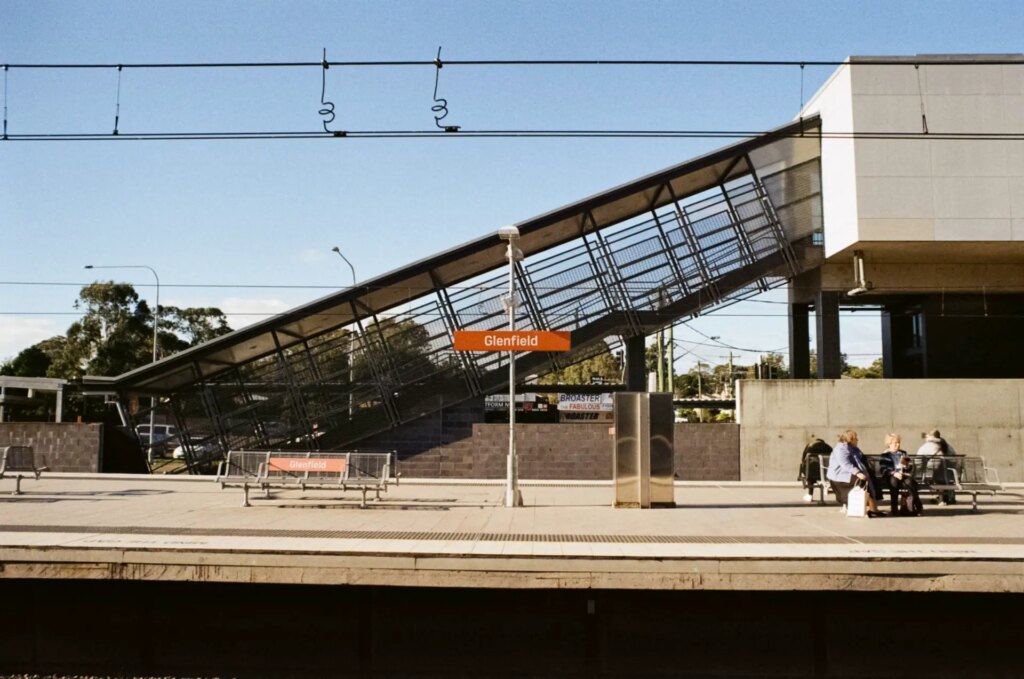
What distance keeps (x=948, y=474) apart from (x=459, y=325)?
45.1 ft

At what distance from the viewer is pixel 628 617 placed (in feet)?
29.1

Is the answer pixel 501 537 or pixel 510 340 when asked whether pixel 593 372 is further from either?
pixel 501 537

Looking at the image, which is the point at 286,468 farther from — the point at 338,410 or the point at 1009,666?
the point at 1009,666

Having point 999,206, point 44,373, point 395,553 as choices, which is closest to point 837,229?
point 999,206

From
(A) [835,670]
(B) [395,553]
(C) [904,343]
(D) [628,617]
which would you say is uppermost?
(C) [904,343]

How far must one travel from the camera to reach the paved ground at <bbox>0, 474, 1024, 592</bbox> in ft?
27.3

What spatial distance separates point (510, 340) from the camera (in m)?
15.1

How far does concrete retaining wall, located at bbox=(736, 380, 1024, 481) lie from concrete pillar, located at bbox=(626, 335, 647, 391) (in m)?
3.05

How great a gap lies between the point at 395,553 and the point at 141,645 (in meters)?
3.34

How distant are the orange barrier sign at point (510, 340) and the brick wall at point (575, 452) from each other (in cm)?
826

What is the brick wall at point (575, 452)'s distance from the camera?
922 inches

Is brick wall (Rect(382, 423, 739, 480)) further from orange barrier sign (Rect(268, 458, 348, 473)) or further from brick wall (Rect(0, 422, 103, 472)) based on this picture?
brick wall (Rect(0, 422, 103, 472))

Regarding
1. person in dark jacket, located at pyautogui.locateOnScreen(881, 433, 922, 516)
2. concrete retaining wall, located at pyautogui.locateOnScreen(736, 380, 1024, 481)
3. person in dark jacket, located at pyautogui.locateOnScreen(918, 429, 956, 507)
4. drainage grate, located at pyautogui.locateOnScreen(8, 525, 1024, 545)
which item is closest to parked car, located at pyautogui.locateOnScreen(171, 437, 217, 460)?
drainage grate, located at pyautogui.locateOnScreen(8, 525, 1024, 545)

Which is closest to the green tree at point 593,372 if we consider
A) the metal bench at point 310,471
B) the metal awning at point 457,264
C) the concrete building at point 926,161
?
the metal awning at point 457,264
